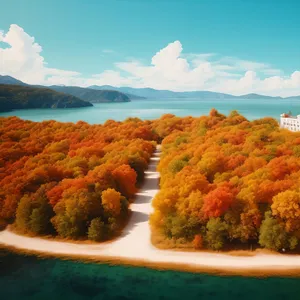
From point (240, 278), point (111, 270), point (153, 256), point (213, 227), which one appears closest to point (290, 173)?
point (213, 227)

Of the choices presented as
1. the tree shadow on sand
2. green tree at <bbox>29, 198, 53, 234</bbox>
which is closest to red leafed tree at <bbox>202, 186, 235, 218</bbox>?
the tree shadow on sand

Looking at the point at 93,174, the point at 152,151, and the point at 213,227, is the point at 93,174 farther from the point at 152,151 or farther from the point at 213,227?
the point at 152,151

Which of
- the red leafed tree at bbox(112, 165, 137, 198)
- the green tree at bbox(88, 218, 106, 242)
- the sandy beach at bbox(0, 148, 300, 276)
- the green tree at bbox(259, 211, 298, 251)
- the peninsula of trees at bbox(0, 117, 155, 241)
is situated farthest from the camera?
the red leafed tree at bbox(112, 165, 137, 198)

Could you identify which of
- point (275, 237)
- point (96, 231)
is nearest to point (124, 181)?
point (96, 231)

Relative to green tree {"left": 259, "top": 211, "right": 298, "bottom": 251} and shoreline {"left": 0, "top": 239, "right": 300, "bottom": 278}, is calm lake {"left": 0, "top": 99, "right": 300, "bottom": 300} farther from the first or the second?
green tree {"left": 259, "top": 211, "right": 298, "bottom": 251}

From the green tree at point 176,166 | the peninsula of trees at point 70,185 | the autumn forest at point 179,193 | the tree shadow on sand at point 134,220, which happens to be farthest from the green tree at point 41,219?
the green tree at point 176,166

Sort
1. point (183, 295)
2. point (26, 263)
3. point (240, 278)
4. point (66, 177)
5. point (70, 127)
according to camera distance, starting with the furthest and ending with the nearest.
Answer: point (70, 127), point (66, 177), point (26, 263), point (240, 278), point (183, 295)
